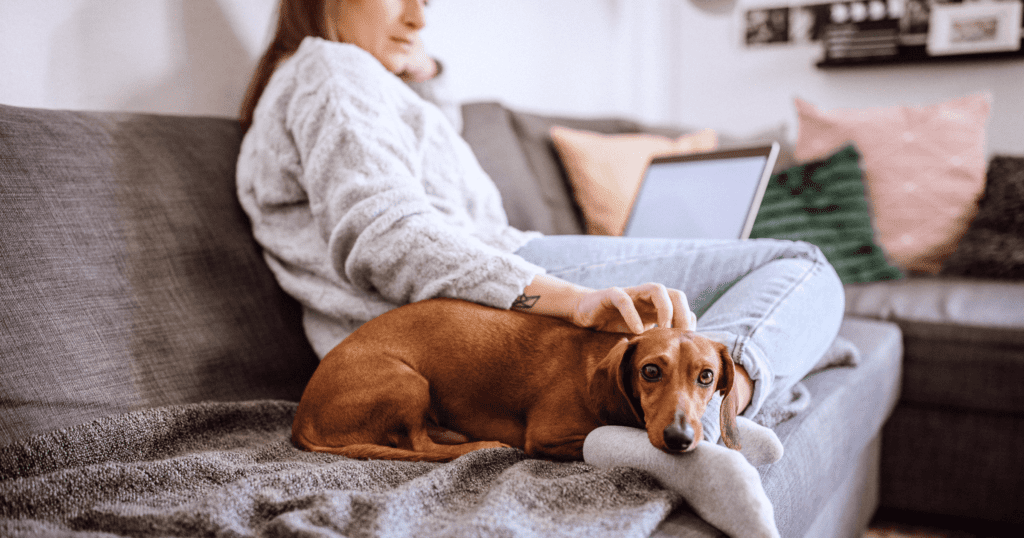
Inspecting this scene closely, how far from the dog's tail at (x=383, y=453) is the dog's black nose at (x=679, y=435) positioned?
0.32 m

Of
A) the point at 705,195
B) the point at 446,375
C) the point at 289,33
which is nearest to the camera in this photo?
the point at 446,375

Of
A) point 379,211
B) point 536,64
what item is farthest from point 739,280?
point 536,64

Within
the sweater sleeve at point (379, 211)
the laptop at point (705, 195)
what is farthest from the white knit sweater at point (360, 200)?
the laptop at point (705, 195)

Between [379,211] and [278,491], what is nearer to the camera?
[278,491]

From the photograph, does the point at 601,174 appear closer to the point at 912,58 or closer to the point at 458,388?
the point at 458,388

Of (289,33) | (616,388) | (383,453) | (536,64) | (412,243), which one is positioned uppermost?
(289,33)

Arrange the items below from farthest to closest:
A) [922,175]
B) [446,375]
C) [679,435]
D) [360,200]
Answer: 1. [922,175]
2. [360,200]
3. [446,375]
4. [679,435]

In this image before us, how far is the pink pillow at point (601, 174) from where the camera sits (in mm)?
2079

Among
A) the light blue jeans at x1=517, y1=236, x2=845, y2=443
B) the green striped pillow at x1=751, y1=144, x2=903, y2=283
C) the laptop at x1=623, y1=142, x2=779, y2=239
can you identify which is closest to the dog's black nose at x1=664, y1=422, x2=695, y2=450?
the light blue jeans at x1=517, y1=236, x2=845, y2=443

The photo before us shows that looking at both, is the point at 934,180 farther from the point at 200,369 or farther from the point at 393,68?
the point at 200,369

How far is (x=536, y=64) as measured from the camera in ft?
9.43

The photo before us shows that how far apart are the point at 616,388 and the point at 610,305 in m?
0.13

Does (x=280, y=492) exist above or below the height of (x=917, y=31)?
below

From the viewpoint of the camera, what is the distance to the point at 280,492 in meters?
0.72
